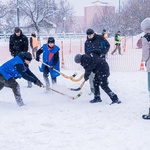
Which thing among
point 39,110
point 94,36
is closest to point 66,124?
point 39,110

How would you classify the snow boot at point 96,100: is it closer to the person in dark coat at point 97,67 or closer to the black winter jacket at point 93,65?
the person in dark coat at point 97,67

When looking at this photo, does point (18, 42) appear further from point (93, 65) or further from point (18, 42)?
point (93, 65)

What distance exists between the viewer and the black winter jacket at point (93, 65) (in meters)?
5.96

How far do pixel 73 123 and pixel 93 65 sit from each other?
4.59 feet

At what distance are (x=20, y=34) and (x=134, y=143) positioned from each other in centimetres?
478

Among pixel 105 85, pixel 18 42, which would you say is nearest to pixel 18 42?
pixel 18 42

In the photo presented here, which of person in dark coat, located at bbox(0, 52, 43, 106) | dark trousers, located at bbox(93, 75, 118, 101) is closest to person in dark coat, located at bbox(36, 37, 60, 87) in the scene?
person in dark coat, located at bbox(0, 52, 43, 106)

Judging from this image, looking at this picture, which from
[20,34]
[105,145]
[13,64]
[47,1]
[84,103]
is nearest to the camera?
[105,145]

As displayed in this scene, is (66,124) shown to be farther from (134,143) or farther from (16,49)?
(16,49)

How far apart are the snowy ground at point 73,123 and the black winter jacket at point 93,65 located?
2.11ft

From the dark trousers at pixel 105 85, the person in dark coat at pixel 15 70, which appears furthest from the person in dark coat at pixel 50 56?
the dark trousers at pixel 105 85

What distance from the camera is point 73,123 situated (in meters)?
5.07

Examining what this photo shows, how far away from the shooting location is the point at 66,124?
5.02m

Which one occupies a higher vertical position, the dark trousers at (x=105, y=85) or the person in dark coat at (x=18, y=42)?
the person in dark coat at (x=18, y=42)
